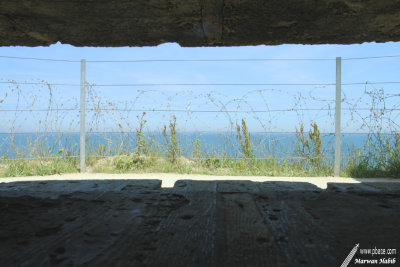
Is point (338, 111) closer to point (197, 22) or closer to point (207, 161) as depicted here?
point (207, 161)

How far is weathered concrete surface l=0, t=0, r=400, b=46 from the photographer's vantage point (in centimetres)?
105

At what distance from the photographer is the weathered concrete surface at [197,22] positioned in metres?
1.05

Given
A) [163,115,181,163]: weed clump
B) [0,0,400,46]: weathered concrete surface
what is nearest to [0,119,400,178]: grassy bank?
[163,115,181,163]: weed clump

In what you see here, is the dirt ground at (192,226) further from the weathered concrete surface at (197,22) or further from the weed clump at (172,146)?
the weed clump at (172,146)

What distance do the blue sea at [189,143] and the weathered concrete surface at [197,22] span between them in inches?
135

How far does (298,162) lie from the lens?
4.64 metres

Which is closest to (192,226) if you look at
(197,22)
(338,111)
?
(197,22)

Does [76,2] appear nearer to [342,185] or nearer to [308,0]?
[308,0]

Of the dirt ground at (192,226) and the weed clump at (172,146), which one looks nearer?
the dirt ground at (192,226)

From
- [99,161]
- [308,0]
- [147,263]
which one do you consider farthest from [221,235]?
[99,161]

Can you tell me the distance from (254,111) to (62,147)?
10.8 feet

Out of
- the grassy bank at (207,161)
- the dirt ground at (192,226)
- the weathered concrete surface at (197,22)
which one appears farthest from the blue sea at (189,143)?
the dirt ground at (192,226)

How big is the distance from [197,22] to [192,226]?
803 mm

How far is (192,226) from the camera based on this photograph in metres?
0.82
